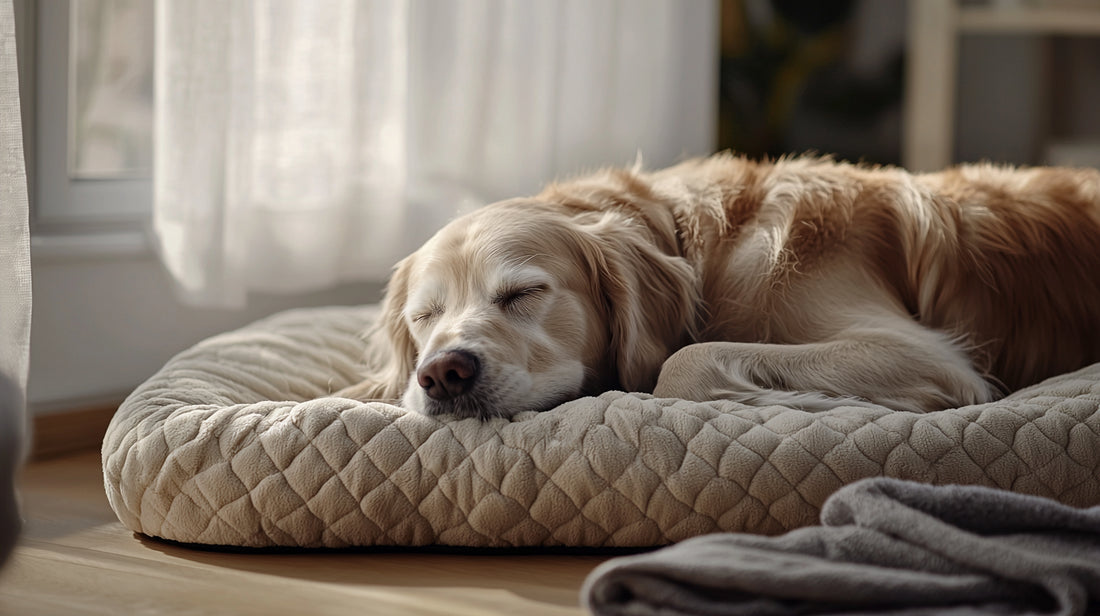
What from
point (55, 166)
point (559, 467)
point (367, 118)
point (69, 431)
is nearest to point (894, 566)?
point (559, 467)

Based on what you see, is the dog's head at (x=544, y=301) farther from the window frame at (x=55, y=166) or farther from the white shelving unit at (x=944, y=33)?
the white shelving unit at (x=944, y=33)

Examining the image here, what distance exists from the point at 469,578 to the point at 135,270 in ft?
4.42

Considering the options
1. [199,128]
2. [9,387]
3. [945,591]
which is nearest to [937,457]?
[945,591]

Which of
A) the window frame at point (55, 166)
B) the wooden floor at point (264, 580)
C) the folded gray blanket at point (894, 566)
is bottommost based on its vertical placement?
the wooden floor at point (264, 580)

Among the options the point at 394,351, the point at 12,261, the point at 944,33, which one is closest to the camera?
the point at 12,261

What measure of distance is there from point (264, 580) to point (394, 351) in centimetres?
63

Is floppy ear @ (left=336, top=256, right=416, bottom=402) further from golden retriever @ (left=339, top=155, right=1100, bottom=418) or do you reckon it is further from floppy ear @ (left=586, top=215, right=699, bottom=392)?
floppy ear @ (left=586, top=215, right=699, bottom=392)

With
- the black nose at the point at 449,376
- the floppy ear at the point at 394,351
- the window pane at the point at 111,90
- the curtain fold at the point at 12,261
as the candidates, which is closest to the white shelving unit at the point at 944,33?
the floppy ear at the point at 394,351

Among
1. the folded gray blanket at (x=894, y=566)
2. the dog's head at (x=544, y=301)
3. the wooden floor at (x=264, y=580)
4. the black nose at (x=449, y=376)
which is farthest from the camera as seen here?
the dog's head at (x=544, y=301)

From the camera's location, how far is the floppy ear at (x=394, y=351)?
71.9 inches

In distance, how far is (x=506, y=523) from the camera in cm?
134

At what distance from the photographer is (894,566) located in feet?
3.51

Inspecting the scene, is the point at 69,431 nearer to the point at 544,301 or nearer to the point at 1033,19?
the point at 544,301

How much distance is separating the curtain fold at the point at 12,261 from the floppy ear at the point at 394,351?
531 millimetres
